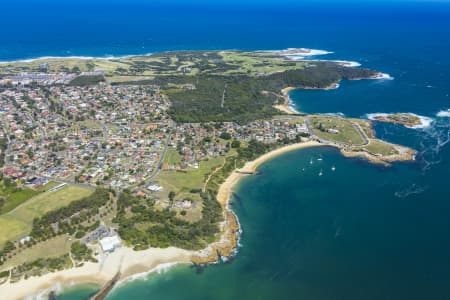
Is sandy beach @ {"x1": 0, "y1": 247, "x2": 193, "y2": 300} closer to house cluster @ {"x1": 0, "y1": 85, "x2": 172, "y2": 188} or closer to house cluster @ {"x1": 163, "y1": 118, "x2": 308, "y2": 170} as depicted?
house cluster @ {"x1": 0, "y1": 85, "x2": 172, "y2": 188}

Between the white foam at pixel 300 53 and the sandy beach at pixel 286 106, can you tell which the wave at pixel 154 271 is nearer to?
the sandy beach at pixel 286 106

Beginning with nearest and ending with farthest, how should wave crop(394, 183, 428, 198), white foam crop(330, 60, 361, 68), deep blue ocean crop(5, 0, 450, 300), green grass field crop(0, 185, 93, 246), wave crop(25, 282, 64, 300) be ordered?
wave crop(25, 282, 64, 300) < deep blue ocean crop(5, 0, 450, 300) < green grass field crop(0, 185, 93, 246) < wave crop(394, 183, 428, 198) < white foam crop(330, 60, 361, 68)

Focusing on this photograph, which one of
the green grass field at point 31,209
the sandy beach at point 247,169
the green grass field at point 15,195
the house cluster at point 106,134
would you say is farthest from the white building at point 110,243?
the green grass field at point 15,195

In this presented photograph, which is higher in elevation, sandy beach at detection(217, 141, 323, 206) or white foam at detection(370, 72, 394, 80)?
white foam at detection(370, 72, 394, 80)

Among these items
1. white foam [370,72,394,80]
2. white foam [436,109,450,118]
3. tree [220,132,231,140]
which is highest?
white foam [370,72,394,80]

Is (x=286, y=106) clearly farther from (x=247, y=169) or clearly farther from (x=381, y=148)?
(x=247, y=169)

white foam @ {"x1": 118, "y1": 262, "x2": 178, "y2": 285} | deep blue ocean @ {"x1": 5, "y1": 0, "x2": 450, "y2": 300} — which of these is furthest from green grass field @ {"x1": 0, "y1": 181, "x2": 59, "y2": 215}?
white foam @ {"x1": 118, "y1": 262, "x2": 178, "y2": 285}
